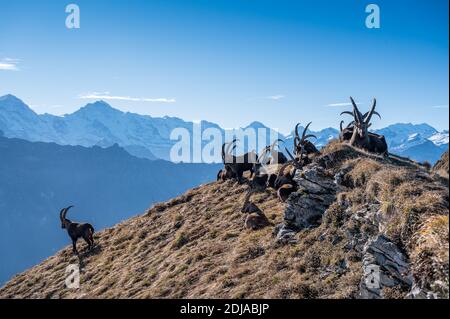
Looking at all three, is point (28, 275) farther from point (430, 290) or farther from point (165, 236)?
point (430, 290)

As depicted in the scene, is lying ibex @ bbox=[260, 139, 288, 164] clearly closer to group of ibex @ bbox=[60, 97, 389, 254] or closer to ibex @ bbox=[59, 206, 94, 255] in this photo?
group of ibex @ bbox=[60, 97, 389, 254]

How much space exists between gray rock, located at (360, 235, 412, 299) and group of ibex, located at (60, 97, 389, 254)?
8.70 meters

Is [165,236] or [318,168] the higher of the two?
[318,168]

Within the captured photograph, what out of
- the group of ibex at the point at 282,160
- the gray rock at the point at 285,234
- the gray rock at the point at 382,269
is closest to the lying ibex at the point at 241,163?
the group of ibex at the point at 282,160

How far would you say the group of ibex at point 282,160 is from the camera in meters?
24.0

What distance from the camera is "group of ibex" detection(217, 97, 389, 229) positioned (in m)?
24.0

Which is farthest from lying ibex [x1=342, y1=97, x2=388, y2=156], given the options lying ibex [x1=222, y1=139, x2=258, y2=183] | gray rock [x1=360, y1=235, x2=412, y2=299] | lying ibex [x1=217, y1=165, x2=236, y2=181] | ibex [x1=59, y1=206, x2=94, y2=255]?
ibex [x1=59, y1=206, x2=94, y2=255]

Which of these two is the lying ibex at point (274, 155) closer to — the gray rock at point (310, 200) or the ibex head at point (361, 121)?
the ibex head at point (361, 121)

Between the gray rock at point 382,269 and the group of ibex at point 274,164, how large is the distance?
8697 mm

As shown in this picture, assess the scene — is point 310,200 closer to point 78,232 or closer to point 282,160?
point 282,160
